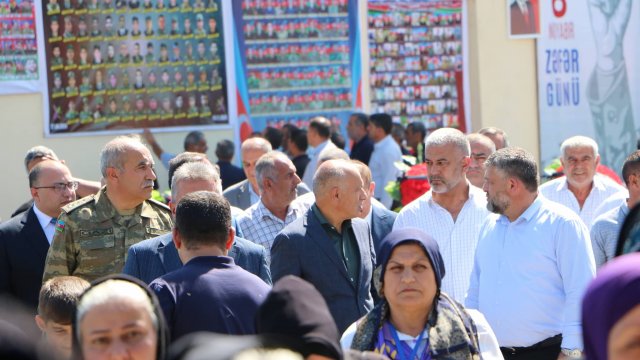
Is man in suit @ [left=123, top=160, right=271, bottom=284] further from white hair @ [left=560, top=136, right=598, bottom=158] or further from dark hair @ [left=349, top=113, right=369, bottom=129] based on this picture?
dark hair @ [left=349, top=113, right=369, bottom=129]

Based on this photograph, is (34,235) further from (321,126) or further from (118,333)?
(321,126)

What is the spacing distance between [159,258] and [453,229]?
7.14ft

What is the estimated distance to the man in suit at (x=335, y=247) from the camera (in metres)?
6.19

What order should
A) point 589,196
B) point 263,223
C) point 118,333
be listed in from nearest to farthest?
point 118,333, point 263,223, point 589,196

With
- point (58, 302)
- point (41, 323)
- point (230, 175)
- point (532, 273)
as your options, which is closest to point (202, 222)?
point (58, 302)

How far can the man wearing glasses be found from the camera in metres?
6.27

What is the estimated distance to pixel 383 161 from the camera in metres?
12.7

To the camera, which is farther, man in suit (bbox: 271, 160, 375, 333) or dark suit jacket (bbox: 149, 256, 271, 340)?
man in suit (bbox: 271, 160, 375, 333)

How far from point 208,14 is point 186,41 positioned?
417mm

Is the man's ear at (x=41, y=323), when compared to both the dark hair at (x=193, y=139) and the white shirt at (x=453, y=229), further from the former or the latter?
the dark hair at (x=193, y=139)

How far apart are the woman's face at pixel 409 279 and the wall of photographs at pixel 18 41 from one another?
780cm

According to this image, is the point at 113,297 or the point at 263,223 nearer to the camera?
the point at 113,297

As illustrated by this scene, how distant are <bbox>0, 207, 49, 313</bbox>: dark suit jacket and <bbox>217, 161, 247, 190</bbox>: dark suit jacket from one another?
4.62m

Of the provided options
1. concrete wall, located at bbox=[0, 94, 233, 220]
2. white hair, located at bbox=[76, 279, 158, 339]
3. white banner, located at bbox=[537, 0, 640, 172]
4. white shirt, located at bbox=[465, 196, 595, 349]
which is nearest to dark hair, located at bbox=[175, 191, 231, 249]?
white hair, located at bbox=[76, 279, 158, 339]
